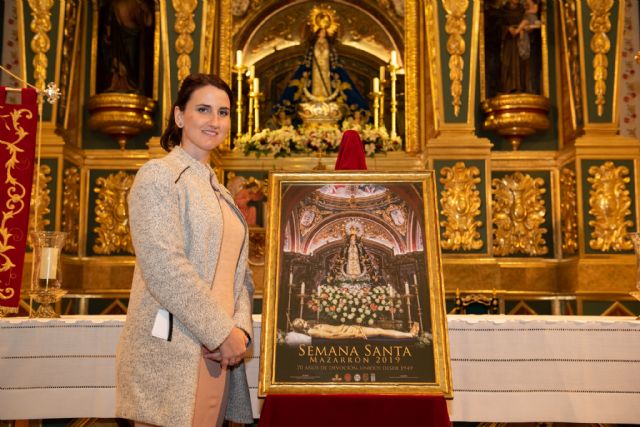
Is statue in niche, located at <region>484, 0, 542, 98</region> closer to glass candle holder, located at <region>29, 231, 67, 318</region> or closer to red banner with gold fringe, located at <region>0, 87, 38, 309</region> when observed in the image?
red banner with gold fringe, located at <region>0, 87, 38, 309</region>

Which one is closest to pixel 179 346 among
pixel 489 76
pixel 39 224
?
pixel 39 224

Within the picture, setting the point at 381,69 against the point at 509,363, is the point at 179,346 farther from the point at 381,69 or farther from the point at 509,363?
the point at 381,69

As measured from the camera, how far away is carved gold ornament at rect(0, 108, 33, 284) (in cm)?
374

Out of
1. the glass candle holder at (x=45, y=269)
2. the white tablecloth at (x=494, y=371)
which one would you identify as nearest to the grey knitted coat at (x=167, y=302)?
the white tablecloth at (x=494, y=371)

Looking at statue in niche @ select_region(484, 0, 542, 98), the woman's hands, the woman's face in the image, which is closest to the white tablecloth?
the woman's hands

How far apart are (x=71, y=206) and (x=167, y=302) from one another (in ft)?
14.3

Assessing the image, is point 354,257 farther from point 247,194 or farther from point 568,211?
point 568,211

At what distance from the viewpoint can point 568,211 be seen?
20.4 feet

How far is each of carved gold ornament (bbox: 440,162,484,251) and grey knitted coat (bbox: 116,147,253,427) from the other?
3.74 metres

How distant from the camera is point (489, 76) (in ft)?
21.9

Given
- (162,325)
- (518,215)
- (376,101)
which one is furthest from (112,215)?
(162,325)

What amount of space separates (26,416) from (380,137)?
4.26 metres

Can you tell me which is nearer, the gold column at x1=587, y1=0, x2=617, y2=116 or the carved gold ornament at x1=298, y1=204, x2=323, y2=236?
the carved gold ornament at x1=298, y1=204, x2=323, y2=236

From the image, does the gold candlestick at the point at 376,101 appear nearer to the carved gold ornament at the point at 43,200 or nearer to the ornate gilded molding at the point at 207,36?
the ornate gilded molding at the point at 207,36
